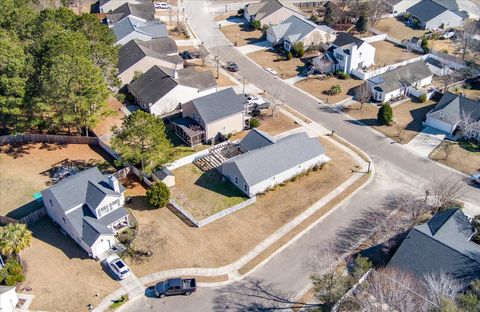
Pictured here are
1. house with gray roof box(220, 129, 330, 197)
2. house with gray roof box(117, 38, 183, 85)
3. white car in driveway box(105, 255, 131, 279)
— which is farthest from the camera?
house with gray roof box(117, 38, 183, 85)

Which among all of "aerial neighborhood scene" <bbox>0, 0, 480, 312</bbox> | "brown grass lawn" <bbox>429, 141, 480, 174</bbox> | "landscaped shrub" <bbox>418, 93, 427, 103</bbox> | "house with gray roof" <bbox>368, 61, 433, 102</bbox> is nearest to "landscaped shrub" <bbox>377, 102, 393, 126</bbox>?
"aerial neighborhood scene" <bbox>0, 0, 480, 312</bbox>

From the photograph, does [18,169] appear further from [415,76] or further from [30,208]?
[415,76]

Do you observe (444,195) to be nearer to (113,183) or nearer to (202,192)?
(202,192)

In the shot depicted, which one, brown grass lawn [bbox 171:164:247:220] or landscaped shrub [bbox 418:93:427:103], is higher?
landscaped shrub [bbox 418:93:427:103]

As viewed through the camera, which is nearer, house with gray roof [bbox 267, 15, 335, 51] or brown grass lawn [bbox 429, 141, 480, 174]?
brown grass lawn [bbox 429, 141, 480, 174]

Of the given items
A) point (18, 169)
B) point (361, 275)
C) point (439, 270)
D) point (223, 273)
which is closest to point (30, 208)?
point (18, 169)

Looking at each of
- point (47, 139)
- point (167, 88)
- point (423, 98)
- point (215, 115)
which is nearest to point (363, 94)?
point (423, 98)

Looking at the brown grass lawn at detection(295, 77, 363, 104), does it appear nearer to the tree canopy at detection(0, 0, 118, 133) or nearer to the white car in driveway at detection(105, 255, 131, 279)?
the tree canopy at detection(0, 0, 118, 133)
